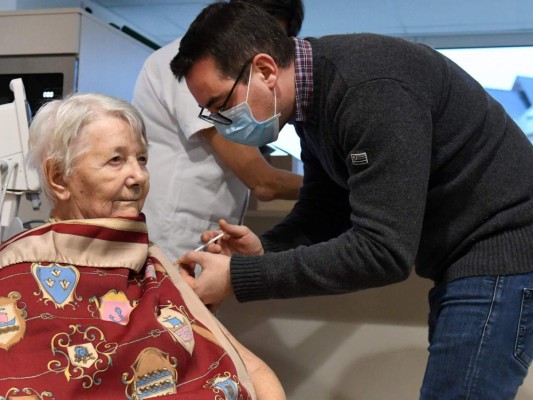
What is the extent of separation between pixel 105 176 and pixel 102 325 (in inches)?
12.8

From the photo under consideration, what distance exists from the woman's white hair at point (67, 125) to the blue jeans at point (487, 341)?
770mm

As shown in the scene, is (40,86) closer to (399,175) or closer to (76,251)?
(76,251)

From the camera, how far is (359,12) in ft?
17.7

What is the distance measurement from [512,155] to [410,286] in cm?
97

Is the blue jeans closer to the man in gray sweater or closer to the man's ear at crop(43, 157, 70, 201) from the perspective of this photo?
the man in gray sweater

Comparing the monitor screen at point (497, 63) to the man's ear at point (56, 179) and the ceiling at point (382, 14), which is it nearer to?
the ceiling at point (382, 14)

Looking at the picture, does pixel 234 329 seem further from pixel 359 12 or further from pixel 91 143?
pixel 359 12

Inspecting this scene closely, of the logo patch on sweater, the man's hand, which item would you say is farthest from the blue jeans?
the man's hand

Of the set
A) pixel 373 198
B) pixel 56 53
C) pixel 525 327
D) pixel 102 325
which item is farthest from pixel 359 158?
pixel 56 53

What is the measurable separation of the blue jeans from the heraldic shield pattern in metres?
0.39

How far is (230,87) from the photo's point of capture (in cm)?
138

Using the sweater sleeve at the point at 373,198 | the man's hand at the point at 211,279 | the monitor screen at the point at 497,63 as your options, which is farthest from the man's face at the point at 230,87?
the monitor screen at the point at 497,63

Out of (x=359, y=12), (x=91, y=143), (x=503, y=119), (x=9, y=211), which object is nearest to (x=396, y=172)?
(x=503, y=119)

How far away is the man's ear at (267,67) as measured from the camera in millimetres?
1340
